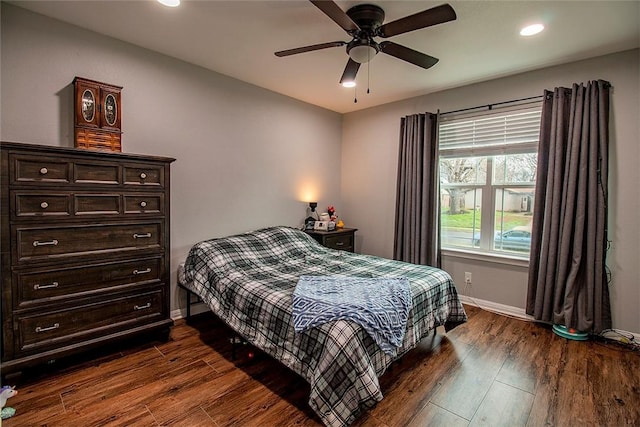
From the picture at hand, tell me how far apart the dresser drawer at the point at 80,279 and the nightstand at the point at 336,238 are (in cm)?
188

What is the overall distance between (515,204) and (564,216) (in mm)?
568

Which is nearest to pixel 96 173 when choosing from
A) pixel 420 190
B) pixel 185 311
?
pixel 185 311

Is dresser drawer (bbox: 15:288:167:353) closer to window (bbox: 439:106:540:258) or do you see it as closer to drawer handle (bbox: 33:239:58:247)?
drawer handle (bbox: 33:239:58:247)

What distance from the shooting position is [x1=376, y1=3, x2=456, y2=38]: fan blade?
1.71 meters

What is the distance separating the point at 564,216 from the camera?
2854 millimetres

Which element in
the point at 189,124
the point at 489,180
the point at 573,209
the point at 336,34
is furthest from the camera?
the point at 489,180

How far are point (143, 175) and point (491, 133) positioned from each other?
348 centimetres

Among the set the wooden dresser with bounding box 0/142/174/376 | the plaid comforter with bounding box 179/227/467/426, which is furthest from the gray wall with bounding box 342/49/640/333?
the wooden dresser with bounding box 0/142/174/376

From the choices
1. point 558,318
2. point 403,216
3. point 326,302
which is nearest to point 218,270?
point 326,302

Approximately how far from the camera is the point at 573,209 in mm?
2799

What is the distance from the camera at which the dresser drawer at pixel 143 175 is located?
2331mm

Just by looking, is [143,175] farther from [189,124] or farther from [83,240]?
[189,124]

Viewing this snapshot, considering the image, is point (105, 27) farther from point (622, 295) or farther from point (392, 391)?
point (622, 295)

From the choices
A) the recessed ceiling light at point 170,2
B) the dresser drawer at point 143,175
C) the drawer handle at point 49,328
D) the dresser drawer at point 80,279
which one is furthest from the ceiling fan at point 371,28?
the drawer handle at point 49,328
